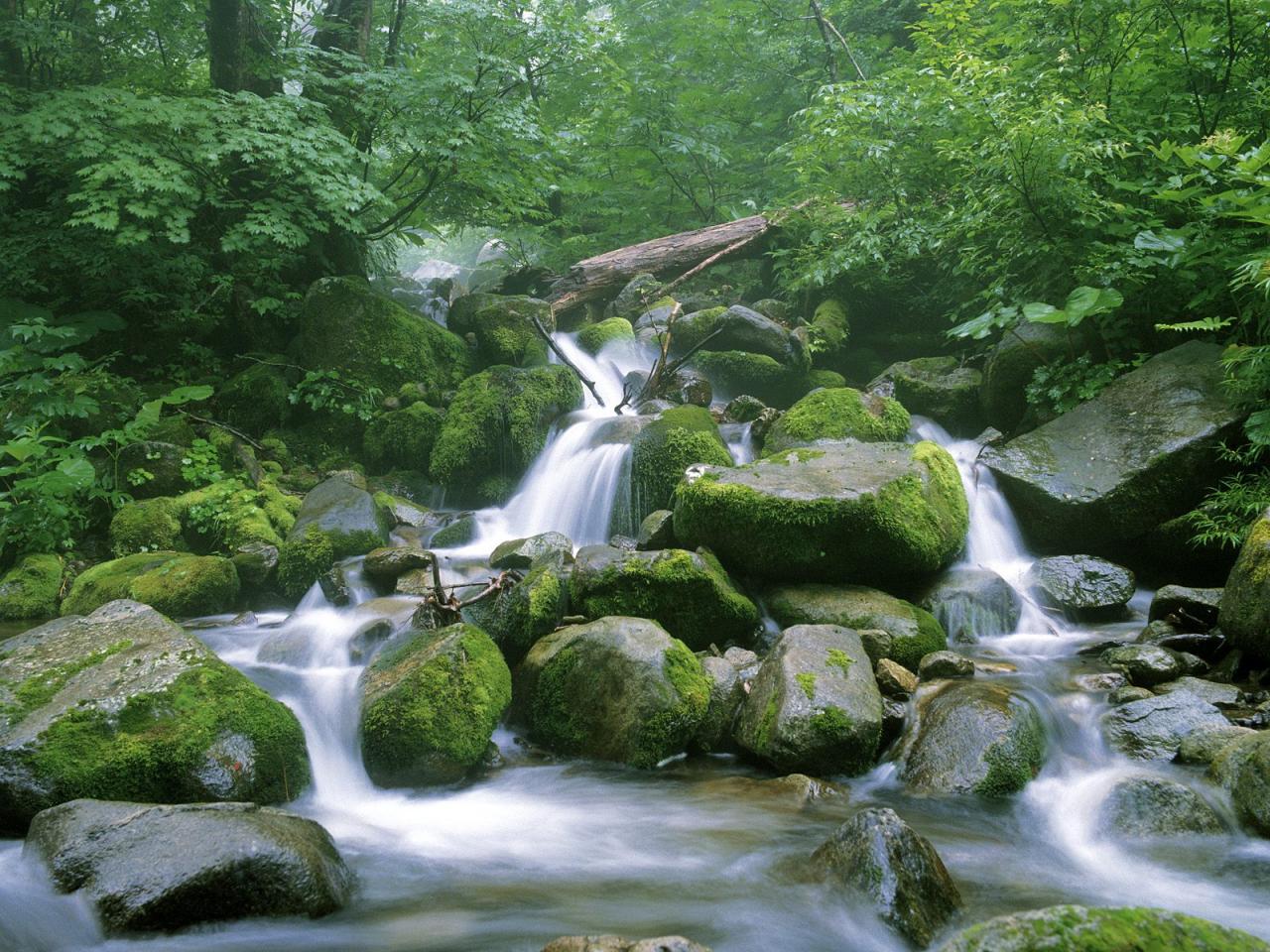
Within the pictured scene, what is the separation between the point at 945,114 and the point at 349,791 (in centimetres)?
920

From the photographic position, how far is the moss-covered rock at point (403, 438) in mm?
9586

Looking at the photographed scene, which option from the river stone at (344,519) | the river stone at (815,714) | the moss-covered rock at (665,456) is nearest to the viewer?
the river stone at (815,714)

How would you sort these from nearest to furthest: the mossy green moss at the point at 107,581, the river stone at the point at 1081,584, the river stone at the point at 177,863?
the river stone at the point at 177,863 → the river stone at the point at 1081,584 → the mossy green moss at the point at 107,581

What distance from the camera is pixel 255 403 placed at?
9750mm

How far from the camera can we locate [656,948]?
2.10 meters

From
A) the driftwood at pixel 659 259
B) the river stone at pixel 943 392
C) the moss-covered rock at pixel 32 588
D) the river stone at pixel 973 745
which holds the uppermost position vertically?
the driftwood at pixel 659 259

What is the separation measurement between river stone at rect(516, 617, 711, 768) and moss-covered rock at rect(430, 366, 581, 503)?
4651 mm

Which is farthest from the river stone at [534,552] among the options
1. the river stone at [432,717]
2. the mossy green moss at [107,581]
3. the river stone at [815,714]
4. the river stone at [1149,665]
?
the river stone at [1149,665]

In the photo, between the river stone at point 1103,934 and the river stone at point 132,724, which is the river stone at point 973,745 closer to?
the river stone at point 1103,934

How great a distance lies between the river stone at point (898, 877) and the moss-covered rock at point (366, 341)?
862 centimetres

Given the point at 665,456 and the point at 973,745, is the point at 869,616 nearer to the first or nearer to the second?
the point at 973,745

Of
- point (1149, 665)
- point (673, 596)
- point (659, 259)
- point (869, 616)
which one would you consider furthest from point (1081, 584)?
point (659, 259)

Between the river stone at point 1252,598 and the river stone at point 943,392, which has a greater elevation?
the river stone at point 943,392

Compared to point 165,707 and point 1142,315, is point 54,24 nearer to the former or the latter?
point 165,707
